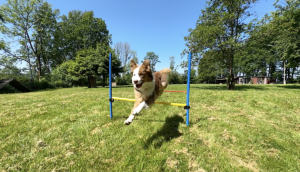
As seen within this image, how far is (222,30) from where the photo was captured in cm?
1039

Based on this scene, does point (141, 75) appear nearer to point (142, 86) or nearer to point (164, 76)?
point (142, 86)

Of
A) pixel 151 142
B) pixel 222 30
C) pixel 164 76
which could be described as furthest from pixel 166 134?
pixel 222 30

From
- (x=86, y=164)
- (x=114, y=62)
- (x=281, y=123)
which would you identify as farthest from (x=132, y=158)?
(x=114, y=62)

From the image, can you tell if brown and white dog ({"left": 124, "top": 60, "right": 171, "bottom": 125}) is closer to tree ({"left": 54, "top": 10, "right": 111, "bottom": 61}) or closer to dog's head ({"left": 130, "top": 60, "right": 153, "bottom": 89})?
dog's head ({"left": 130, "top": 60, "right": 153, "bottom": 89})

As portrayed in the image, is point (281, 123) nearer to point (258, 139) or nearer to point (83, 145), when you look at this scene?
point (258, 139)

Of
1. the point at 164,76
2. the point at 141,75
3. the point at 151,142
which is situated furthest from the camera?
the point at 164,76

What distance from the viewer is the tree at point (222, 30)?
10156 millimetres

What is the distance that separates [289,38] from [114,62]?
1893cm

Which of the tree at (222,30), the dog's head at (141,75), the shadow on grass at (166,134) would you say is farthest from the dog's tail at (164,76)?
the tree at (222,30)

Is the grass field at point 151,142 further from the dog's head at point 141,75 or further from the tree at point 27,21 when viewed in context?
Result: the tree at point 27,21

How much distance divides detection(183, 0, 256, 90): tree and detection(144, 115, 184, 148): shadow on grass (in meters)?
8.72

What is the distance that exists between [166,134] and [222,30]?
10.7 meters

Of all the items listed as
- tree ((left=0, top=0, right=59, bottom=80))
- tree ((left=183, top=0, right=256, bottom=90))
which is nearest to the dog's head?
tree ((left=183, top=0, right=256, bottom=90))

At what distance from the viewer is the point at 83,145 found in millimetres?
2916
